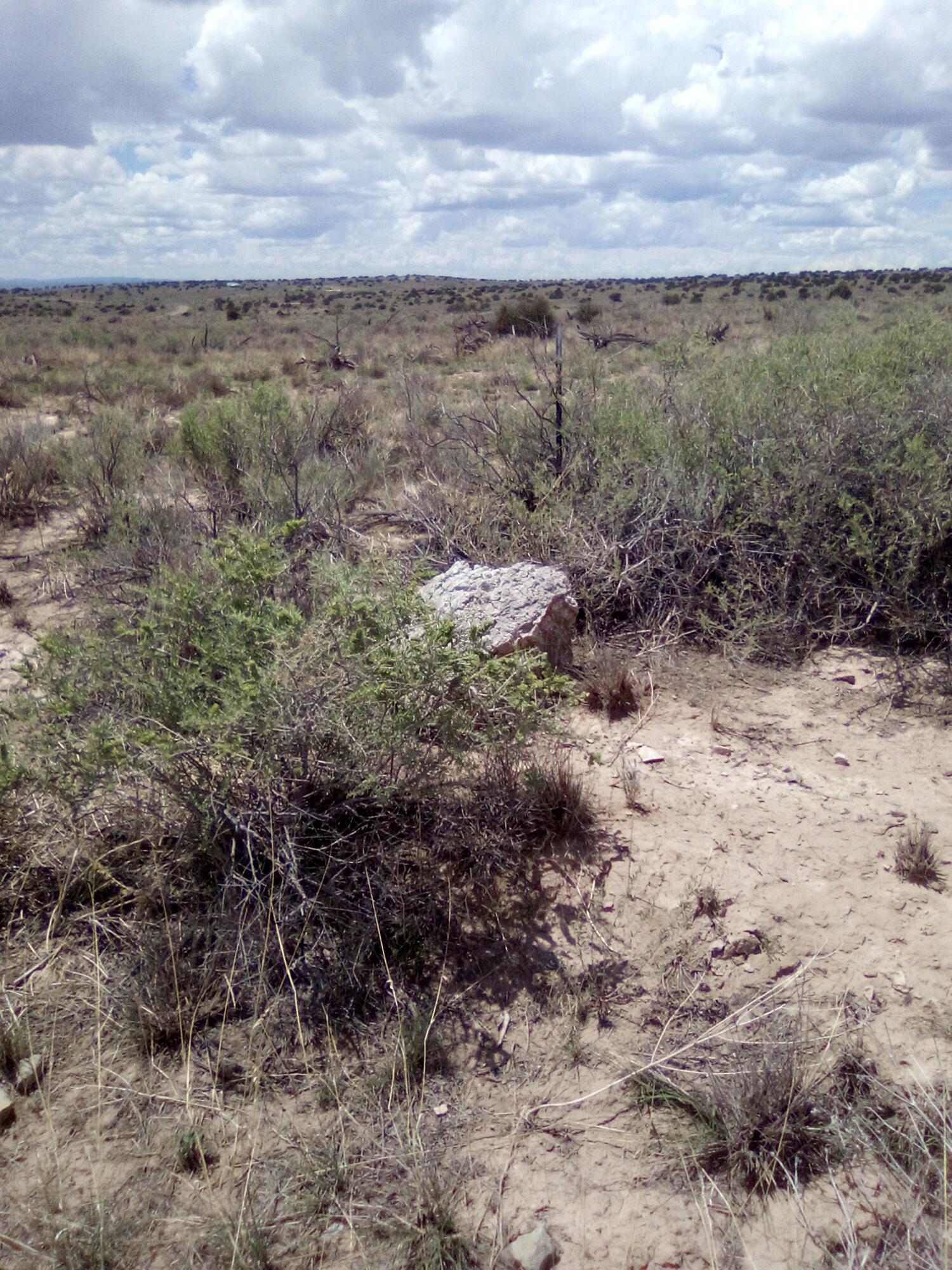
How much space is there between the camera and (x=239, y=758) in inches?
123

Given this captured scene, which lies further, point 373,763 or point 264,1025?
point 373,763

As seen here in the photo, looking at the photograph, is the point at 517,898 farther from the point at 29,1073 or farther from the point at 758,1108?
the point at 29,1073

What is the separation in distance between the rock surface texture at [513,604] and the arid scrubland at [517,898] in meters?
0.30

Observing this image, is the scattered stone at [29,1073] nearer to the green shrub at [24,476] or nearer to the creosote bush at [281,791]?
the creosote bush at [281,791]

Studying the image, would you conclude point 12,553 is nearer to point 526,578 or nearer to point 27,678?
point 27,678

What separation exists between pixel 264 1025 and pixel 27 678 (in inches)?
68.3

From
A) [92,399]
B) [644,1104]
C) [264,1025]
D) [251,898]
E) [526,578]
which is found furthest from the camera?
[92,399]

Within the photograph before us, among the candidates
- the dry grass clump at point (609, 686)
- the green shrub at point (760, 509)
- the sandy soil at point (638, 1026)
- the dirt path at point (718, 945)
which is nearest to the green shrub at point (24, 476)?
the green shrub at point (760, 509)

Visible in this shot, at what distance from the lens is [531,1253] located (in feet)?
7.14

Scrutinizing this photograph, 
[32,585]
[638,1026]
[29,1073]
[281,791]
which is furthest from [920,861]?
[32,585]

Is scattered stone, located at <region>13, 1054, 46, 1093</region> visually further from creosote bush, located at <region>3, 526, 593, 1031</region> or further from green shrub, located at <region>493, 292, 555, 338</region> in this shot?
green shrub, located at <region>493, 292, 555, 338</region>

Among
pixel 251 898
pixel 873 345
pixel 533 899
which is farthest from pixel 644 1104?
pixel 873 345

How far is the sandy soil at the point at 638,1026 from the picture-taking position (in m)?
2.24

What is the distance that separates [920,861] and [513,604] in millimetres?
2228
